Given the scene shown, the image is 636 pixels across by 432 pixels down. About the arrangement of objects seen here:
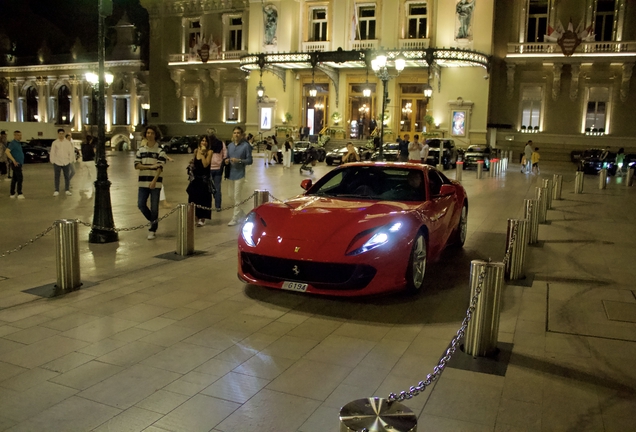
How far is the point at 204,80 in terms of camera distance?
160 feet

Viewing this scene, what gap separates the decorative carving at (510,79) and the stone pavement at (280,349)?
33885 mm

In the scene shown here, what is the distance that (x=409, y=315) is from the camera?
19.8ft

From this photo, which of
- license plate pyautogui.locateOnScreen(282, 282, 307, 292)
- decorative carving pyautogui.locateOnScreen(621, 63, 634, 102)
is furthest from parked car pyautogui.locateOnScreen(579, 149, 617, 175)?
license plate pyautogui.locateOnScreen(282, 282, 307, 292)

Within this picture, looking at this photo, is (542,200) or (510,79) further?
(510,79)

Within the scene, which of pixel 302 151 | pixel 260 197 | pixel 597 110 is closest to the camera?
pixel 260 197

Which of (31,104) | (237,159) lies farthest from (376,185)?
(31,104)

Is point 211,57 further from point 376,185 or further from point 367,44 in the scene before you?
point 376,185

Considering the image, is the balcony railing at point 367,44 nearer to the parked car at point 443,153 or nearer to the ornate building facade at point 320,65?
the ornate building facade at point 320,65

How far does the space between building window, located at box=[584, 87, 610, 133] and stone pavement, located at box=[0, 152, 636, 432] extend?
110ft

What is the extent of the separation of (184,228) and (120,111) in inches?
2053

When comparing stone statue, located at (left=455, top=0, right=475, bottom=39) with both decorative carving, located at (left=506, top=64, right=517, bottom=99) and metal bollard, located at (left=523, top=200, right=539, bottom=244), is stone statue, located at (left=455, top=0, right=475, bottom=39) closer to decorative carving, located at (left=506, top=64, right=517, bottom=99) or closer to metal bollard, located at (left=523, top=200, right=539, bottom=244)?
decorative carving, located at (left=506, top=64, right=517, bottom=99)

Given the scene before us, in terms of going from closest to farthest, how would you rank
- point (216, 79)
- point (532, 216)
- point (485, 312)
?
point (485, 312), point (532, 216), point (216, 79)

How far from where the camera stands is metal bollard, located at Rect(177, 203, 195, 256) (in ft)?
28.3

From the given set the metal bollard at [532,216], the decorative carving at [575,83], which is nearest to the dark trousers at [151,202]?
the metal bollard at [532,216]
